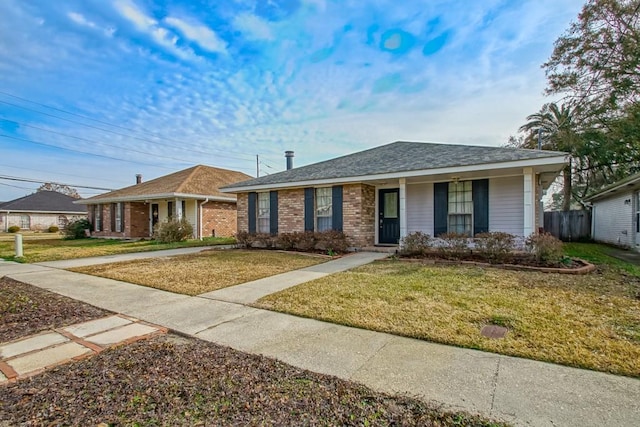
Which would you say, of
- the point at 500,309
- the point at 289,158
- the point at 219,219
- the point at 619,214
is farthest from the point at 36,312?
the point at 619,214

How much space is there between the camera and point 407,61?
1087 centimetres

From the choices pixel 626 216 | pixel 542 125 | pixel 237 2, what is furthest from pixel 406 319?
pixel 542 125

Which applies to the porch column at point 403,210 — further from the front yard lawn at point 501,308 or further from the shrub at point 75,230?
the shrub at point 75,230

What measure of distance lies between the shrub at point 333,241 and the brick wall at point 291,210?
1633mm

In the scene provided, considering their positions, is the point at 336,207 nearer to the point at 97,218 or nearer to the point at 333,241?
the point at 333,241

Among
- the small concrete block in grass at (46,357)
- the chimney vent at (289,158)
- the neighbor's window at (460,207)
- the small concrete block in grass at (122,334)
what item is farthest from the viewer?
the chimney vent at (289,158)

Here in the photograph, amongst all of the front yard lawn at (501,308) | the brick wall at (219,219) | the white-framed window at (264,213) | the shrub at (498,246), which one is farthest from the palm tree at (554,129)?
the brick wall at (219,219)

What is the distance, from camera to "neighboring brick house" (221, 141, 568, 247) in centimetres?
928

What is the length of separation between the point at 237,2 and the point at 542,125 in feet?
73.1

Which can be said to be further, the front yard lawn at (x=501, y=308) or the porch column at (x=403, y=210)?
the porch column at (x=403, y=210)

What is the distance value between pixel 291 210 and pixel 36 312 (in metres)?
8.83

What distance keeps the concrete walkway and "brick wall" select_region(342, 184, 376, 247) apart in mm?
7097

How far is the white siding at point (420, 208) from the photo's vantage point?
36.2 ft

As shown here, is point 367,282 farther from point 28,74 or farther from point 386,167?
point 28,74
